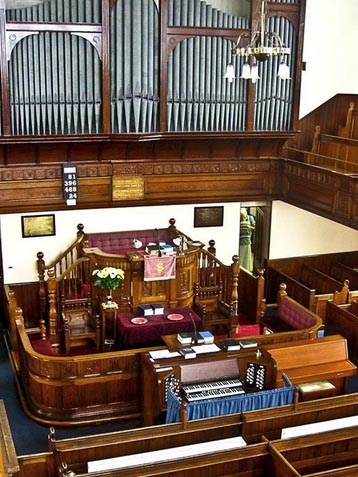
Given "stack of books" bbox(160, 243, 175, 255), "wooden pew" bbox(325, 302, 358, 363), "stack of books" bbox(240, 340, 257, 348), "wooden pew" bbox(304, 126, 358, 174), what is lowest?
"wooden pew" bbox(325, 302, 358, 363)

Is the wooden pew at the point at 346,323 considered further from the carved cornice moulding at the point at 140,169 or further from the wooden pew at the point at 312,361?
the carved cornice moulding at the point at 140,169

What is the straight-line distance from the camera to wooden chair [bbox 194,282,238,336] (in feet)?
40.3

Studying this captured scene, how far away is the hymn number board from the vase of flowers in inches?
82.7

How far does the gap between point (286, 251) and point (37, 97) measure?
6.96 metres

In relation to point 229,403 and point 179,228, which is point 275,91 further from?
point 229,403

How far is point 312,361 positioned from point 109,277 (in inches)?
149

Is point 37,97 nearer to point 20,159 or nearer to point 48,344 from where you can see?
point 20,159

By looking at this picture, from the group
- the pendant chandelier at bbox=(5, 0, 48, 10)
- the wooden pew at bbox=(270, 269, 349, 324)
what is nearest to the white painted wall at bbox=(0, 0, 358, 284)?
the wooden pew at bbox=(270, 269, 349, 324)

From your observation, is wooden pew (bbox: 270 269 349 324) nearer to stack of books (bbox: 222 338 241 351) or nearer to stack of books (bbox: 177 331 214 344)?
stack of books (bbox: 222 338 241 351)

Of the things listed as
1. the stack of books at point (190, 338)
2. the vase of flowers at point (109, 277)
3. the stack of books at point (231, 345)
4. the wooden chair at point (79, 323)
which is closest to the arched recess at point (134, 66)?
the vase of flowers at point (109, 277)

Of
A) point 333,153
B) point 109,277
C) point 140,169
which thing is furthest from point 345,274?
point 109,277

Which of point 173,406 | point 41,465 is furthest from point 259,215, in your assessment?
point 41,465

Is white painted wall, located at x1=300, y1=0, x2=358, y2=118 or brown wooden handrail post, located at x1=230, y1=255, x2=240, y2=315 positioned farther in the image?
white painted wall, located at x1=300, y1=0, x2=358, y2=118

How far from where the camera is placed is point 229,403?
27.1ft
